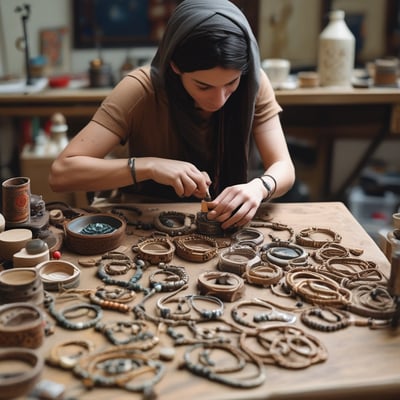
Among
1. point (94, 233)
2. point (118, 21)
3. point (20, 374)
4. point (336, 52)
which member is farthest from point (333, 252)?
point (118, 21)

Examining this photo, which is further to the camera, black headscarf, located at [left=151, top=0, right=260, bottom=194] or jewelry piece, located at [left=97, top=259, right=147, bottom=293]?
black headscarf, located at [left=151, top=0, right=260, bottom=194]

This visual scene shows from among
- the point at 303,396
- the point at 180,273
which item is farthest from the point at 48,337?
the point at 303,396

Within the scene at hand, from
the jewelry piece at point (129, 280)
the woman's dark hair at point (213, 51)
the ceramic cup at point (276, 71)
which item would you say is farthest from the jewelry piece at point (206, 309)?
the ceramic cup at point (276, 71)

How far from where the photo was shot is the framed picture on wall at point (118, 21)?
3594 mm

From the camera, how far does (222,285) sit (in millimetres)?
1365

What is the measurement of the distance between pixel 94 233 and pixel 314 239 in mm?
663

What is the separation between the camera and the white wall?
3.56 metres

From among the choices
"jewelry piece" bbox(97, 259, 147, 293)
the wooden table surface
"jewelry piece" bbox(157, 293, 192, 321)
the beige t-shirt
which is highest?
the beige t-shirt

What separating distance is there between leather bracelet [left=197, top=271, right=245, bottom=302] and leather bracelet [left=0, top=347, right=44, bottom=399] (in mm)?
436

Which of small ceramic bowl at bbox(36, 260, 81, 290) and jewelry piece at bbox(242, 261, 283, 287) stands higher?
small ceramic bowl at bbox(36, 260, 81, 290)

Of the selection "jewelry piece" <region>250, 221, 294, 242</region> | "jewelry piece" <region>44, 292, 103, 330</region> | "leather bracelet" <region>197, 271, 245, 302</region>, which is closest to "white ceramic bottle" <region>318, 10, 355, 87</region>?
"jewelry piece" <region>250, 221, 294, 242</region>

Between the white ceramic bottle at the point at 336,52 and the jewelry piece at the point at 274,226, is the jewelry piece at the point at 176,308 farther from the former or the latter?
the white ceramic bottle at the point at 336,52

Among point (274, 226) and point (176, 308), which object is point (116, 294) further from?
point (274, 226)

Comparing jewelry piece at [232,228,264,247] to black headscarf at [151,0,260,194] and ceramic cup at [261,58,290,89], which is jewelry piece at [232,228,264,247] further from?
ceramic cup at [261,58,290,89]
